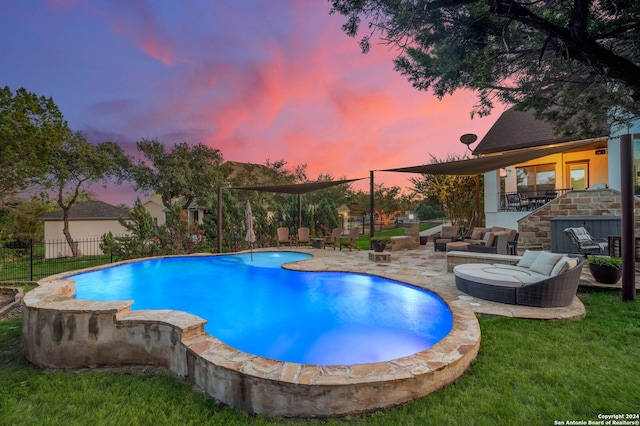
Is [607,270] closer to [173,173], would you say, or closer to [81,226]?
[173,173]

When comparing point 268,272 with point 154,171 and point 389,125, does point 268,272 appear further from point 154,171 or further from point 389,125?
point 154,171

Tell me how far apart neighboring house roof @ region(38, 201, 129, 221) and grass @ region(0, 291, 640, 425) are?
22798mm

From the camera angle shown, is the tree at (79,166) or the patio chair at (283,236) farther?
the tree at (79,166)

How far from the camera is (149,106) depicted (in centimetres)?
1600

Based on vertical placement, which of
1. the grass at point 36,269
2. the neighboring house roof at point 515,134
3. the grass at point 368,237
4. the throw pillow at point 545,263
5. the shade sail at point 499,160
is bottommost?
the grass at point 36,269

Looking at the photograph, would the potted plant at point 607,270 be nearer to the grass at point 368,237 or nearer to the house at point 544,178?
the house at point 544,178

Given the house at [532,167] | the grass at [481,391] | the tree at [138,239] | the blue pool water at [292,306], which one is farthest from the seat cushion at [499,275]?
the tree at [138,239]

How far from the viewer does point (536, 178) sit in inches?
638

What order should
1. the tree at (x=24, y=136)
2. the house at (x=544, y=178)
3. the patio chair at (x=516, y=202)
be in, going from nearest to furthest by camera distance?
the house at (x=544, y=178) < the tree at (x=24, y=136) < the patio chair at (x=516, y=202)

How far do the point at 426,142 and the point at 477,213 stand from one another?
6.90 metres

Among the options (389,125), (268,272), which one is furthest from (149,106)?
(389,125)

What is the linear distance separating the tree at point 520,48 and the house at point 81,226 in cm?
2400

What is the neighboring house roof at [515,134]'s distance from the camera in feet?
42.4

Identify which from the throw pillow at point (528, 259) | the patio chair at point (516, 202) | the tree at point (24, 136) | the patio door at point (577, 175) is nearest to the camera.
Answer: the throw pillow at point (528, 259)
